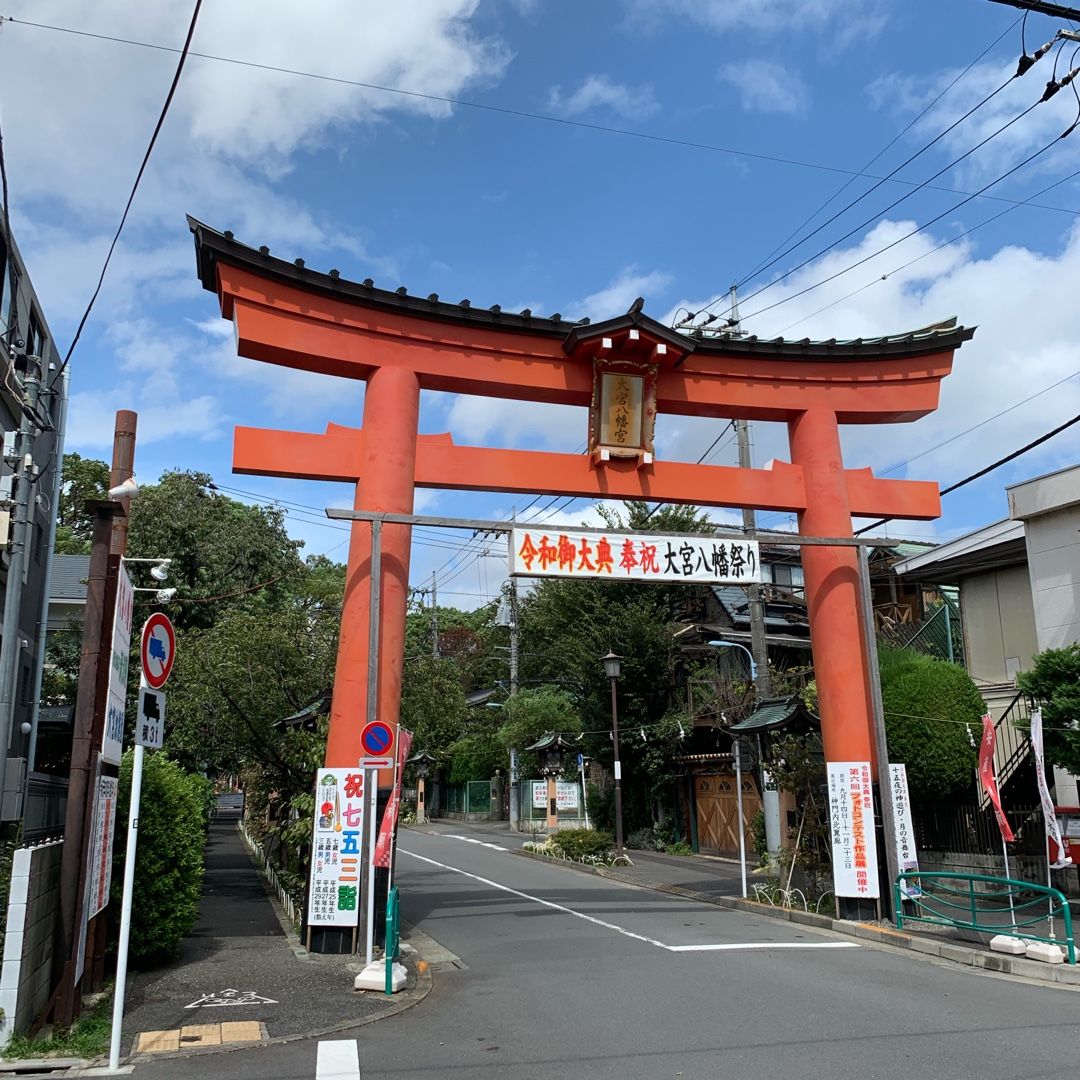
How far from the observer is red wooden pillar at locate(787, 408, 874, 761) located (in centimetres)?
1386

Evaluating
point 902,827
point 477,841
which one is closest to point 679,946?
point 902,827

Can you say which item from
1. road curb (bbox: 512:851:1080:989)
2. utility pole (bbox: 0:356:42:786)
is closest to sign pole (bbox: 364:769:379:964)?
utility pole (bbox: 0:356:42:786)

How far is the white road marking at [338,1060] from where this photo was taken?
21.3 ft

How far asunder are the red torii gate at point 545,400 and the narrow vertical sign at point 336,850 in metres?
0.32

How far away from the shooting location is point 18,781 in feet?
51.9

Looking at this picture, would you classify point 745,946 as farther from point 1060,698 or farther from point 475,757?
point 475,757

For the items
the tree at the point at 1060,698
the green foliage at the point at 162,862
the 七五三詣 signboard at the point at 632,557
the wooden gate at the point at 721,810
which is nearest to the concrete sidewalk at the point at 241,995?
the green foliage at the point at 162,862

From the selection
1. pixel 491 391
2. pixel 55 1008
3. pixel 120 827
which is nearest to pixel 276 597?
pixel 491 391

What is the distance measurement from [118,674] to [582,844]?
19.3m

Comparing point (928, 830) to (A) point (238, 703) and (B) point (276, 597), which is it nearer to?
(A) point (238, 703)

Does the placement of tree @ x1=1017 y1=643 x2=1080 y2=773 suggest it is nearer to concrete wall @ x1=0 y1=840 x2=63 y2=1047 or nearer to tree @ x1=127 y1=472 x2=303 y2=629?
concrete wall @ x1=0 y1=840 x2=63 y2=1047

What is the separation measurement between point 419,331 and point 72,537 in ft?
93.5

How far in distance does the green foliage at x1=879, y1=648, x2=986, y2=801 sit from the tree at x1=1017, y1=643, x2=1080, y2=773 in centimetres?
271

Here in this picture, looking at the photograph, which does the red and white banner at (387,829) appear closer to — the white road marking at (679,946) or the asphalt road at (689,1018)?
the asphalt road at (689,1018)
